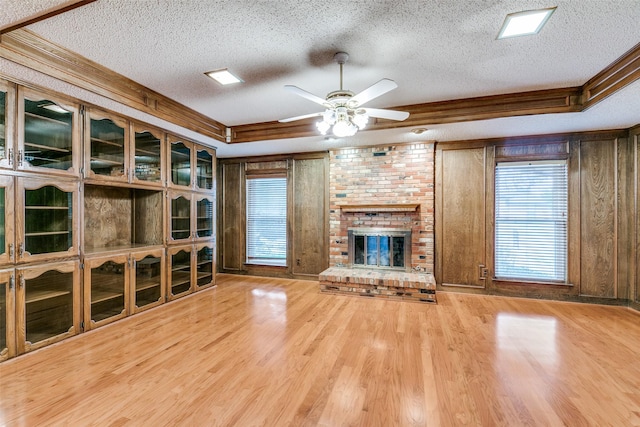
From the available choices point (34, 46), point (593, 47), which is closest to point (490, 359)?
point (593, 47)

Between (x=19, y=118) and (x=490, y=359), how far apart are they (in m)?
4.86

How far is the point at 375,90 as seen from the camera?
8.03ft

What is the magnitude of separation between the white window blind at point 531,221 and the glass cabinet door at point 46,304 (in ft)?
18.9

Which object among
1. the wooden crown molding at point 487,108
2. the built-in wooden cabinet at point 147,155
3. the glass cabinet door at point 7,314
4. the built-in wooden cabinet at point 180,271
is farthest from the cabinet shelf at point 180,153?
the glass cabinet door at point 7,314

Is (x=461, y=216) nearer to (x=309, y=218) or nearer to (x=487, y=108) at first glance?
(x=487, y=108)

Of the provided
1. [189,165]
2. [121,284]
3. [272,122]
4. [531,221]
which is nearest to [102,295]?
[121,284]

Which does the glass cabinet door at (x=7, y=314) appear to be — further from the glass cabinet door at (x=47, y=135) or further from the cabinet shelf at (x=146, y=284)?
the cabinet shelf at (x=146, y=284)

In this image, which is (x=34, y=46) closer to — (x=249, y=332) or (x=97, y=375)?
(x=97, y=375)

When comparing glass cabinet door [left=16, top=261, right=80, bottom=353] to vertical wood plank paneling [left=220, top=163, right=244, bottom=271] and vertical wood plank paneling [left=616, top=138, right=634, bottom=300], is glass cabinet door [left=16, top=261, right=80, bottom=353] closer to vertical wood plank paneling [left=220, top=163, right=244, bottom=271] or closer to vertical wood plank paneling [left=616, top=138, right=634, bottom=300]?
vertical wood plank paneling [left=220, top=163, right=244, bottom=271]

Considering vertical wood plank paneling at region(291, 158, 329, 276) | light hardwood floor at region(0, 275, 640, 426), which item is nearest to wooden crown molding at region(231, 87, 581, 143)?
vertical wood plank paneling at region(291, 158, 329, 276)

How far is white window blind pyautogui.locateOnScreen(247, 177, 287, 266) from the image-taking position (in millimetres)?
5941

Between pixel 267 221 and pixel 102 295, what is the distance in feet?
10.2

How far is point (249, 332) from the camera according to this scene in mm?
3213

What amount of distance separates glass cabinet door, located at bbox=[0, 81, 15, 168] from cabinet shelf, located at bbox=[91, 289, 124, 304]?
5.10ft
